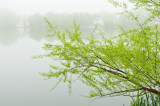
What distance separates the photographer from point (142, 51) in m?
2.72

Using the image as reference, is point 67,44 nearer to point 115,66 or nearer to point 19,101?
point 115,66

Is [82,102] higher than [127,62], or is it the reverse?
[127,62]

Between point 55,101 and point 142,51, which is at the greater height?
point 142,51

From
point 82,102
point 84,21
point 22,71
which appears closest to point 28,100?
point 82,102

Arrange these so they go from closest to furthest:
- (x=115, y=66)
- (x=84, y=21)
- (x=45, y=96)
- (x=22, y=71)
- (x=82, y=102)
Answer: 1. (x=115, y=66)
2. (x=82, y=102)
3. (x=45, y=96)
4. (x=22, y=71)
5. (x=84, y=21)

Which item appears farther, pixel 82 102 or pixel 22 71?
pixel 22 71

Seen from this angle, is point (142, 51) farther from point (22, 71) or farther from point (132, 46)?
point (22, 71)

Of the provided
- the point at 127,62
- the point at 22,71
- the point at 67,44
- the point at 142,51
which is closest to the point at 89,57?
the point at 67,44

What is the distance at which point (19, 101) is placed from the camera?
8812 millimetres

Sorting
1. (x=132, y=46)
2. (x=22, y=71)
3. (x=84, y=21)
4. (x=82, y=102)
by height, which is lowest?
(x=82, y=102)

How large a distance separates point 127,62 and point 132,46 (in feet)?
1.62

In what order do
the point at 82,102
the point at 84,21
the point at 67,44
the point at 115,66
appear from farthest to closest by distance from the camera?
the point at 84,21 < the point at 82,102 < the point at 115,66 < the point at 67,44

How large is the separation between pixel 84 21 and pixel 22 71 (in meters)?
47.3

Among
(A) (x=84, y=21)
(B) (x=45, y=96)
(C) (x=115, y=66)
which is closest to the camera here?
(C) (x=115, y=66)
